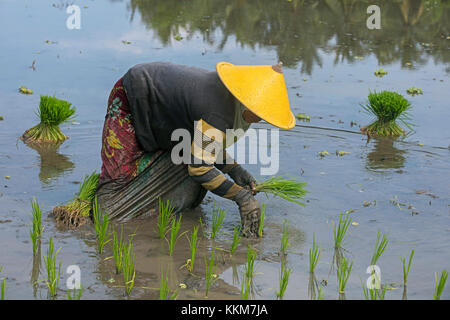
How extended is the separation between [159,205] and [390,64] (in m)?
6.40

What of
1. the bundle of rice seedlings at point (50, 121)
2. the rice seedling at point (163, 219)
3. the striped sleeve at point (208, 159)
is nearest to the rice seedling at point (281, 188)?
the striped sleeve at point (208, 159)

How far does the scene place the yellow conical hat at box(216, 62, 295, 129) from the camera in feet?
15.0

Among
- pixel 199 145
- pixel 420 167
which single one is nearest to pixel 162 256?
pixel 199 145

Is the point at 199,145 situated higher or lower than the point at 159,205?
higher

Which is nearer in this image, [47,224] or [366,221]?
[47,224]

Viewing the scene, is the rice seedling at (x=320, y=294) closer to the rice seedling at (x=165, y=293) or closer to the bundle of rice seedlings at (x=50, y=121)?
the rice seedling at (x=165, y=293)

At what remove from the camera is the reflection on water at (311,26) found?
11062mm

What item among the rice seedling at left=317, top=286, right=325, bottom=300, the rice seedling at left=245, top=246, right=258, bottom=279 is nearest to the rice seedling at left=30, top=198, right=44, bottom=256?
the rice seedling at left=245, top=246, right=258, bottom=279

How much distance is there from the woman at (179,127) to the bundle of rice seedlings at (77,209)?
A: 10cm

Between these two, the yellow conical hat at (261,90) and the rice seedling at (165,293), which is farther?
the yellow conical hat at (261,90)

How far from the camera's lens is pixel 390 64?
1051 cm

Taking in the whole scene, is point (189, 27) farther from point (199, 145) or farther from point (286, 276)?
point (286, 276)
